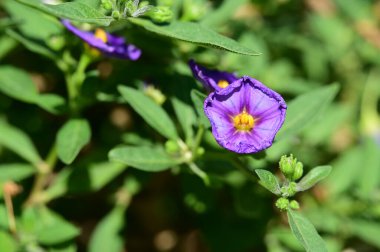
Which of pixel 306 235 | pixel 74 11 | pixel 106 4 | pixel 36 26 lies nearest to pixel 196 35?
pixel 106 4

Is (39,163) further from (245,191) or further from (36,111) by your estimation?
(245,191)

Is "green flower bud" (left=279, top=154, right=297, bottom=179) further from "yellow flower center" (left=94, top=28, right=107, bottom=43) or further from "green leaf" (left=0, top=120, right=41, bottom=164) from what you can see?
"green leaf" (left=0, top=120, right=41, bottom=164)

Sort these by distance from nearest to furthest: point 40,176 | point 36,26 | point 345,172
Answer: point 36,26 < point 40,176 < point 345,172

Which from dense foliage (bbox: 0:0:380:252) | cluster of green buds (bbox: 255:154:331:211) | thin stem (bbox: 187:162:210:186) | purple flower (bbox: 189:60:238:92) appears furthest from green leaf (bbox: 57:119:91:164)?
cluster of green buds (bbox: 255:154:331:211)

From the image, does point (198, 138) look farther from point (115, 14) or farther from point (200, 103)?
point (115, 14)

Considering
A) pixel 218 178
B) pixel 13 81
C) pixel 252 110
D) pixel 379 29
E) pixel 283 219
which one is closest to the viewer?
pixel 252 110

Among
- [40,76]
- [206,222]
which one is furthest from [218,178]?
[40,76]
